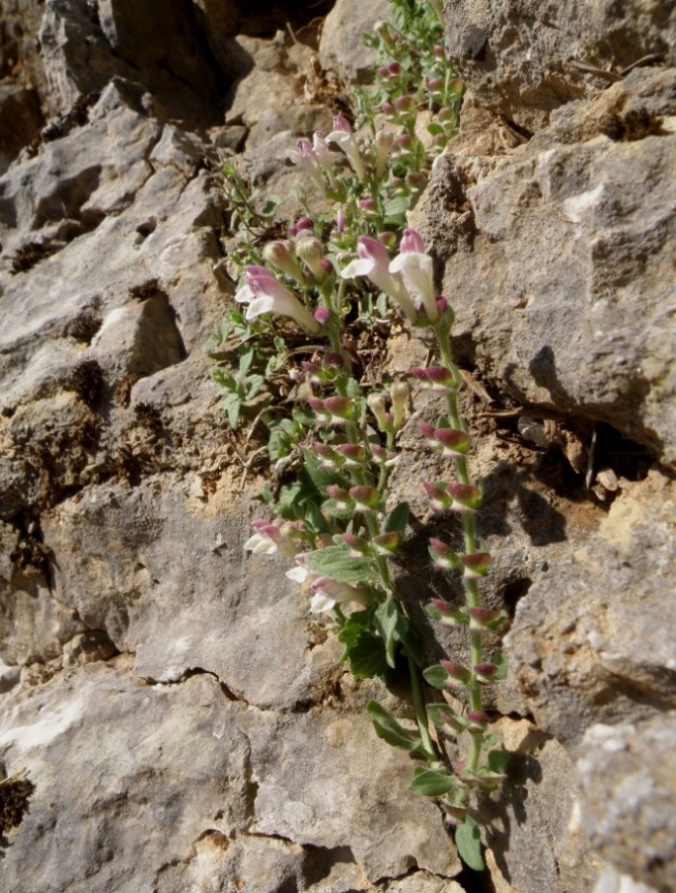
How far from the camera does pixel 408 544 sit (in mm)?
2947

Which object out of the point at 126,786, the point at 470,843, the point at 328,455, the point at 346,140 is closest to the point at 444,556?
the point at 328,455

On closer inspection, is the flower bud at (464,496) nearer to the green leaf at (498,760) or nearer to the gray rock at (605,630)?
the gray rock at (605,630)

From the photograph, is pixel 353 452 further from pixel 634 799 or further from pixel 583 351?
pixel 634 799

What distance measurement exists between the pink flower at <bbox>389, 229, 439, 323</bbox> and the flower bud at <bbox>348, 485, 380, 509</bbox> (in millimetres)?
643

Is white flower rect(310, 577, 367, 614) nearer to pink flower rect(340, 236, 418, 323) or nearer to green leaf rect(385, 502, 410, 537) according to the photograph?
green leaf rect(385, 502, 410, 537)

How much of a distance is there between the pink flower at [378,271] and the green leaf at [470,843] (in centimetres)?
175

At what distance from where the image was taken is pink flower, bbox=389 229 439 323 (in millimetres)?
2484

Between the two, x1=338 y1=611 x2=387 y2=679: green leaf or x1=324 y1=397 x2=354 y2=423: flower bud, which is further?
x1=338 y1=611 x2=387 y2=679: green leaf

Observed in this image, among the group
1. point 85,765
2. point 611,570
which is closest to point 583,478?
point 611,570

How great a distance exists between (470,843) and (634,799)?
46.5 inches

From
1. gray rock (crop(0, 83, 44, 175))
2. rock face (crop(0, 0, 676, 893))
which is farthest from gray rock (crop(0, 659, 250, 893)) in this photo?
gray rock (crop(0, 83, 44, 175))

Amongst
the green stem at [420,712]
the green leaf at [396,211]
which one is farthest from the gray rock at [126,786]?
the green leaf at [396,211]

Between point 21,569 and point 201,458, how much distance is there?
1264 millimetres

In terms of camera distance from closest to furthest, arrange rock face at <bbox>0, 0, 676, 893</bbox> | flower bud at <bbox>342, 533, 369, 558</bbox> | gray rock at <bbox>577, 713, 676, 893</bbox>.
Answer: gray rock at <bbox>577, 713, 676, 893</bbox> → rock face at <bbox>0, 0, 676, 893</bbox> → flower bud at <bbox>342, 533, 369, 558</bbox>
